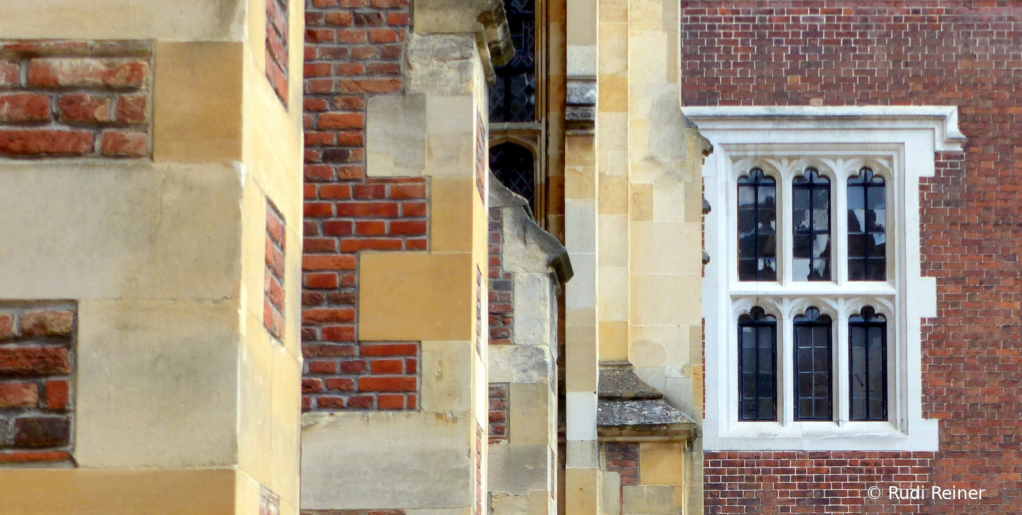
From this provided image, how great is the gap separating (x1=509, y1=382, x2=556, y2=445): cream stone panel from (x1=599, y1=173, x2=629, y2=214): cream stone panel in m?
4.03

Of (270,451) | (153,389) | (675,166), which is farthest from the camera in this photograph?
(675,166)

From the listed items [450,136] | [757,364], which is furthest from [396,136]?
[757,364]

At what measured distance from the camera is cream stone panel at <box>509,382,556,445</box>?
26.7 ft

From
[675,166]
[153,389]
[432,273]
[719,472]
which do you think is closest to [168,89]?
[153,389]

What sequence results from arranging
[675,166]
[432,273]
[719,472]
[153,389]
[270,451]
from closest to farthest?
1. [153,389]
2. [270,451]
3. [432,273]
4. [675,166]
5. [719,472]

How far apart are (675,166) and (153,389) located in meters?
9.64

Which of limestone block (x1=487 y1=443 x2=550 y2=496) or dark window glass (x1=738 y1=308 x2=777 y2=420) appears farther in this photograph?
dark window glass (x1=738 y1=308 x2=777 y2=420)

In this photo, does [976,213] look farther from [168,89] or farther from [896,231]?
[168,89]

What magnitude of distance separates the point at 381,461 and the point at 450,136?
1.05 m

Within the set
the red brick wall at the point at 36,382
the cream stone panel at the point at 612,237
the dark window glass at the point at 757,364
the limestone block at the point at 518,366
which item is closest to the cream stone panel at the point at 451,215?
the red brick wall at the point at 36,382

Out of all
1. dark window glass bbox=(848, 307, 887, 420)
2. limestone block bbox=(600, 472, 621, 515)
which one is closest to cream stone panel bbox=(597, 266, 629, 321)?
limestone block bbox=(600, 472, 621, 515)

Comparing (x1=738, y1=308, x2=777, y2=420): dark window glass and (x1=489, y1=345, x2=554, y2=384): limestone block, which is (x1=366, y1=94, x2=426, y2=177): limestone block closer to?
(x1=489, y1=345, x2=554, y2=384): limestone block

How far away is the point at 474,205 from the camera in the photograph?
5.23m

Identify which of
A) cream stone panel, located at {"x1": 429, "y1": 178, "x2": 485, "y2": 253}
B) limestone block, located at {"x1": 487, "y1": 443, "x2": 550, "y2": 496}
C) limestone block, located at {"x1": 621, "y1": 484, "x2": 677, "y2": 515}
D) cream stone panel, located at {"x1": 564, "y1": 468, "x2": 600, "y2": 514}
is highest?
cream stone panel, located at {"x1": 429, "y1": 178, "x2": 485, "y2": 253}
